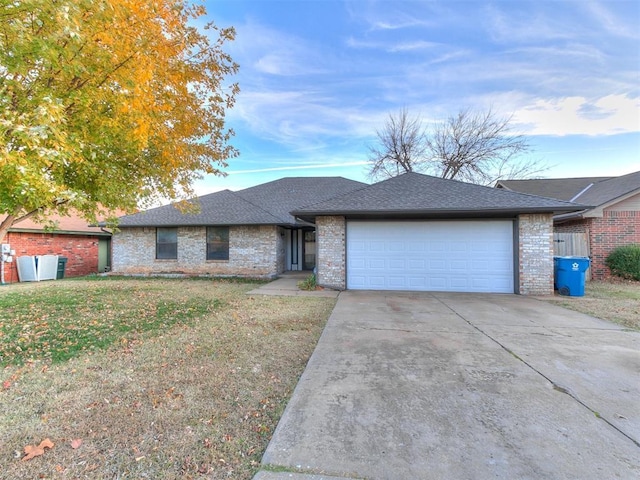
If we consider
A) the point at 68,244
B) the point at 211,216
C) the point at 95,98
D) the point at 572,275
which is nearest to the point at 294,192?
the point at 211,216

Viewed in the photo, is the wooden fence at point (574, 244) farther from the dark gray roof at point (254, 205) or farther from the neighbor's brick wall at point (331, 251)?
the dark gray roof at point (254, 205)

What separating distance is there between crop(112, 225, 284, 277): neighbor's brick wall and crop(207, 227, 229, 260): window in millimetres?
196

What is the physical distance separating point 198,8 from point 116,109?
3.77 m

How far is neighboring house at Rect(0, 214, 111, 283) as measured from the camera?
507 inches

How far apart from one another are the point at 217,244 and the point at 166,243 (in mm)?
2490

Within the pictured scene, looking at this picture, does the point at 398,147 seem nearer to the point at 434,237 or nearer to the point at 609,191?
the point at 609,191

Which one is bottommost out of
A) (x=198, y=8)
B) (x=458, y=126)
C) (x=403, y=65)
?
(x=198, y=8)

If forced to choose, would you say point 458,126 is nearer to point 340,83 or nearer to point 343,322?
point 340,83

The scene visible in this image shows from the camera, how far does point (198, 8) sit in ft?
21.8

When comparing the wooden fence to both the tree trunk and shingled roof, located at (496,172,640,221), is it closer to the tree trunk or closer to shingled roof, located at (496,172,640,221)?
shingled roof, located at (496,172,640,221)

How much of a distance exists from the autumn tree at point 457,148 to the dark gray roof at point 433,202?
45.0ft

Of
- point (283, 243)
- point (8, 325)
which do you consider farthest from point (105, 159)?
point (283, 243)

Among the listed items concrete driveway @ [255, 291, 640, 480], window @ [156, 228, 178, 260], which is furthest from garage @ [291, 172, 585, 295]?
window @ [156, 228, 178, 260]

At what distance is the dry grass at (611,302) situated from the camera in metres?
6.09
